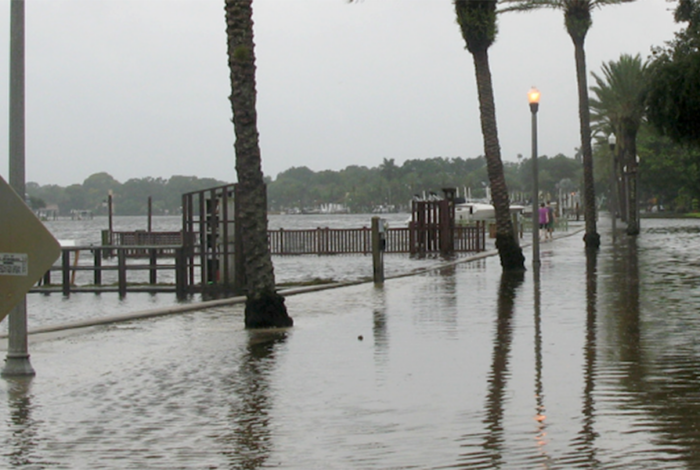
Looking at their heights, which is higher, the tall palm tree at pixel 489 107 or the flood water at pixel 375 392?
the tall palm tree at pixel 489 107

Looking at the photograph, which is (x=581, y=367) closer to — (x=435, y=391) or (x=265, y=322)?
(x=435, y=391)

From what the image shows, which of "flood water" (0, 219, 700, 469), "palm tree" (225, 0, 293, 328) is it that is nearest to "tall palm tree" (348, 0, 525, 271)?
"flood water" (0, 219, 700, 469)

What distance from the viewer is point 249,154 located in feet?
47.3

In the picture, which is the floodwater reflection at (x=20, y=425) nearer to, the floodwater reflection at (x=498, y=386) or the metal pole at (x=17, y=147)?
the metal pole at (x=17, y=147)

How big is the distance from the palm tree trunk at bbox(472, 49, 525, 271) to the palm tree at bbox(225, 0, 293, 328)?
12101 millimetres

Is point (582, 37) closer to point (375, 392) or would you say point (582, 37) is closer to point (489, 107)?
point (489, 107)

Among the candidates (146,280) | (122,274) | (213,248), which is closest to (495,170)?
(213,248)

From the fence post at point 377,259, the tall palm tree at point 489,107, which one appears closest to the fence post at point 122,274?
the fence post at point 377,259

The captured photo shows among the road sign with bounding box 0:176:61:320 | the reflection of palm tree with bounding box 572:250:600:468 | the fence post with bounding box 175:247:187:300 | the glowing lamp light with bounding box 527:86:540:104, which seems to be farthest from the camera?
the glowing lamp light with bounding box 527:86:540:104

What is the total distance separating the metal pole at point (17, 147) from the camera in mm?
10375

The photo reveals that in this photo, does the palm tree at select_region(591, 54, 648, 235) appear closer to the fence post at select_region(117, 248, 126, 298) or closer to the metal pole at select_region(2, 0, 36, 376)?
the fence post at select_region(117, 248, 126, 298)

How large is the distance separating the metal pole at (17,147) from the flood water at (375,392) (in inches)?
10.4

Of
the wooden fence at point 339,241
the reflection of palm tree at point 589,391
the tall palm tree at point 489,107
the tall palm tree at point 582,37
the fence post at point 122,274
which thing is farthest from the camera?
the wooden fence at point 339,241

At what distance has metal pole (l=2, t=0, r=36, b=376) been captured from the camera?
10375 mm
